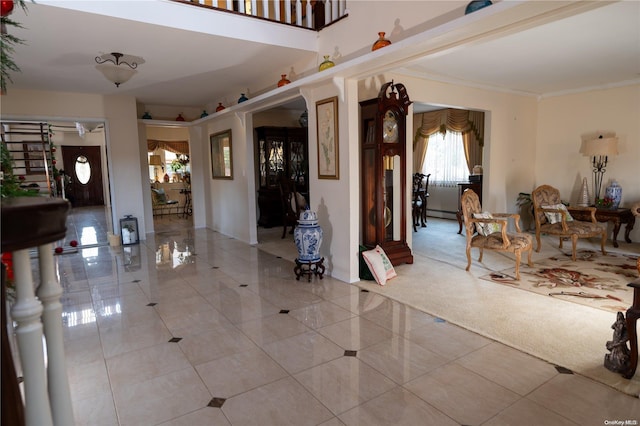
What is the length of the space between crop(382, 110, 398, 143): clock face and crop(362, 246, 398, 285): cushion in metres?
1.42

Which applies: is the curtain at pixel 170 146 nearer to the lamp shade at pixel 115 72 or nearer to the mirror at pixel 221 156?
the mirror at pixel 221 156

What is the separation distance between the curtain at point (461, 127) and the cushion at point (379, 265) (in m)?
4.94

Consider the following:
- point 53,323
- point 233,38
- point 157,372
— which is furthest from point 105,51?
point 53,323

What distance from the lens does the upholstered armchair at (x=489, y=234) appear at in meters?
4.63

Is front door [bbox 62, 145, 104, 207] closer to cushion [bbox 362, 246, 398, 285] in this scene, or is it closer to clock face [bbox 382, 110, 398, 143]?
clock face [bbox 382, 110, 398, 143]

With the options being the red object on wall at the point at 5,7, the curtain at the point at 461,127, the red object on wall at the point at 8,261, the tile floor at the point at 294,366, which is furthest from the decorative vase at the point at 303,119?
the red object on wall at the point at 8,261

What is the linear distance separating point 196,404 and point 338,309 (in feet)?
5.61

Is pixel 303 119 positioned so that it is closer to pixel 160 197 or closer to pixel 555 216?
pixel 160 197

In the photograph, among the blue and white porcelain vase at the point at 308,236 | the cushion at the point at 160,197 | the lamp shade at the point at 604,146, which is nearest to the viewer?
the blue and white porcelain vase at the point at 308,236

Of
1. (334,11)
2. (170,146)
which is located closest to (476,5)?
(334,11)

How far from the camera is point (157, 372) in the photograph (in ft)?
8.62

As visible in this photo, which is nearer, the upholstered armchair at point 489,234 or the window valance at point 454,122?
the upholstered armchair at point 489,234

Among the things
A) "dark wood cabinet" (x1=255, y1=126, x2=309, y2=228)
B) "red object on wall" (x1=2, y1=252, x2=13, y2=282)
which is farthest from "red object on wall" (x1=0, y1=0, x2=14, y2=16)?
"dark wood cabinet" (x1=255, y1=126, x2=309, y2=228)

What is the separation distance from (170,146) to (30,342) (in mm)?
11847
